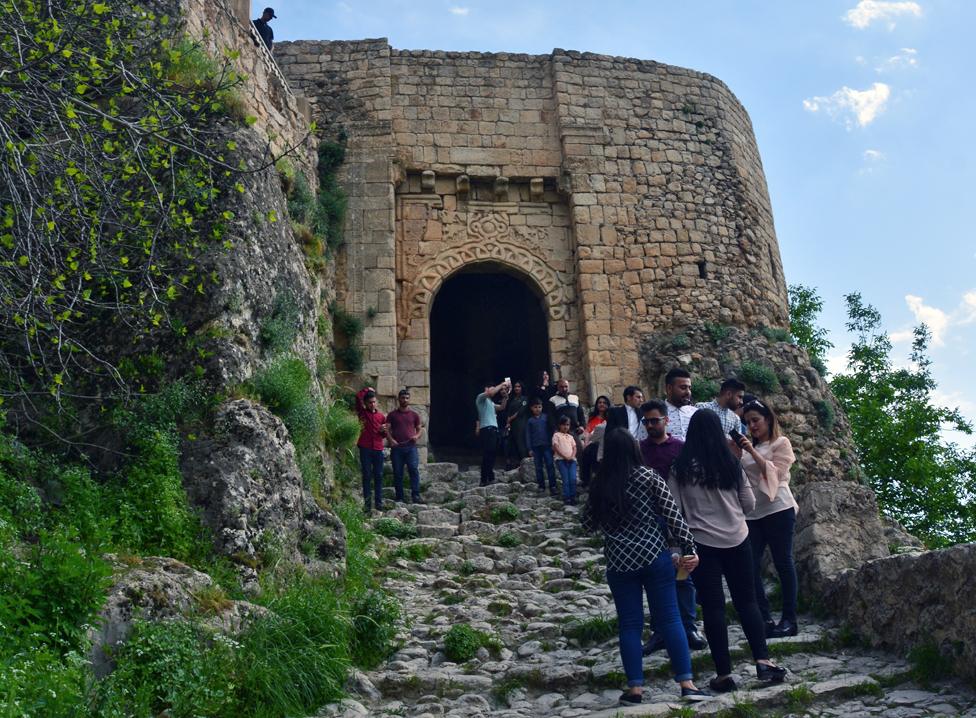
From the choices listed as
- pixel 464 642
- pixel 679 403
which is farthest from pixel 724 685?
pixel 679 403

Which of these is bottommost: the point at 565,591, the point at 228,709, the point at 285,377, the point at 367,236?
the point at 228,709

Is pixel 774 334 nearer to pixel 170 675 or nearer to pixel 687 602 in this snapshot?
pixel 687 602

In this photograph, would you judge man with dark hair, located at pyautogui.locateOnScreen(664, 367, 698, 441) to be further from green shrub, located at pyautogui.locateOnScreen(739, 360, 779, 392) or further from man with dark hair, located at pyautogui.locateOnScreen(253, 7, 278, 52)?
man with dark hair, located at pyautogui.locateOnScreen(253, 7, 278, 52)

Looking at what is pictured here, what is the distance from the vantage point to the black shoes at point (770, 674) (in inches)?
238

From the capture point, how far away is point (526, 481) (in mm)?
13125

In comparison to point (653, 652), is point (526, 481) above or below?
above

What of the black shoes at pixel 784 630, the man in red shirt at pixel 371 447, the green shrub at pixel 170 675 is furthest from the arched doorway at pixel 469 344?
the green shrub at pixel 170 675

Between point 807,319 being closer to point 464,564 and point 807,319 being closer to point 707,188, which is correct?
point 707,188

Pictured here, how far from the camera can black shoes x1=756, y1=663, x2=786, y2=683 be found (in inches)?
238

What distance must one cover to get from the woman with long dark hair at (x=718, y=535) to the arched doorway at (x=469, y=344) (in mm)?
13885

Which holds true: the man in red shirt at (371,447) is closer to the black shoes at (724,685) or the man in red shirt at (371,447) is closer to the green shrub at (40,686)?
the black shoes at (724,685)

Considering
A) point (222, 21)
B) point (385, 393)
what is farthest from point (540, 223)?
point (222, 21)

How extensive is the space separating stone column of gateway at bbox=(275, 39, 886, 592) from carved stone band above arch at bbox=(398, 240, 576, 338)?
23 mm

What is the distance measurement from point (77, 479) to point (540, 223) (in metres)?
9.57
